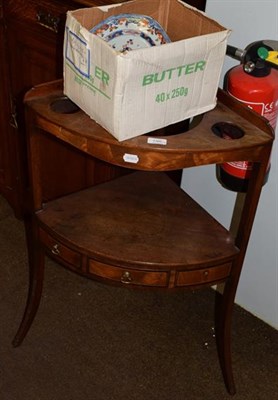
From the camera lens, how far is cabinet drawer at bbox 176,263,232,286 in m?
1.43

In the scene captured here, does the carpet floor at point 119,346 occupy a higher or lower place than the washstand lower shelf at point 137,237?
lower

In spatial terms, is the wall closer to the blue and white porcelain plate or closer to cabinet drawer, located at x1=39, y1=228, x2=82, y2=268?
the blue and white porcelain plate

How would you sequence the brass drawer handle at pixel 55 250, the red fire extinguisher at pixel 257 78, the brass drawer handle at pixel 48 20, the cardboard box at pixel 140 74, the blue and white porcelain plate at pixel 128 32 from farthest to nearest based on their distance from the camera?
the brass drawer handle at pixel 48 20
the brass drawer handle at pixel 55 250
the red fire extinguisher at pixel 257 78
the blue and white porcelain plate at pixel 128 32
the cardboard box at pixel 140 74

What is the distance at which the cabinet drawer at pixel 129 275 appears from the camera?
1416 millimetres

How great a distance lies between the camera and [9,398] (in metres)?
1.66

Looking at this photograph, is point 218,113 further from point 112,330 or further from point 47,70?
point 112,330

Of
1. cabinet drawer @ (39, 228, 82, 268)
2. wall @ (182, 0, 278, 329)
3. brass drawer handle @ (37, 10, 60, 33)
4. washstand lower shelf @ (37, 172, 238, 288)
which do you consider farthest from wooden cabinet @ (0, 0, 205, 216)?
cabinet drawer @ (39, 228, 82, 268)

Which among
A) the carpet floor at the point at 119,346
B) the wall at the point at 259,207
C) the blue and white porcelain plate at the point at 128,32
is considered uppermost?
the blue and white porcelain plate at the point at 128,32

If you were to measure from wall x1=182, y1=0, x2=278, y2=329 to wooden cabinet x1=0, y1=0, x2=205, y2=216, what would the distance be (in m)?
0.11

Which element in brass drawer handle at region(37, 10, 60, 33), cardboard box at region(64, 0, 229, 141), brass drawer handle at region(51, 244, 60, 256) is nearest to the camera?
cardboard box at region(64, 0, 229, 141)

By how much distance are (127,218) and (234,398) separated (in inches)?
24.2

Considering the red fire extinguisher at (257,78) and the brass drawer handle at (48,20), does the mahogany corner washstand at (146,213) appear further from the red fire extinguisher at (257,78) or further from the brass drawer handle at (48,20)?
the brass drawer handle at (48,20)

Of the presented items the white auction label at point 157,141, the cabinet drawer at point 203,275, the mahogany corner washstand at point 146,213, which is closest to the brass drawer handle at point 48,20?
the mahogany corner washstand at point 146,213

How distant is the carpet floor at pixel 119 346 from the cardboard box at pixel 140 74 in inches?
32.3
